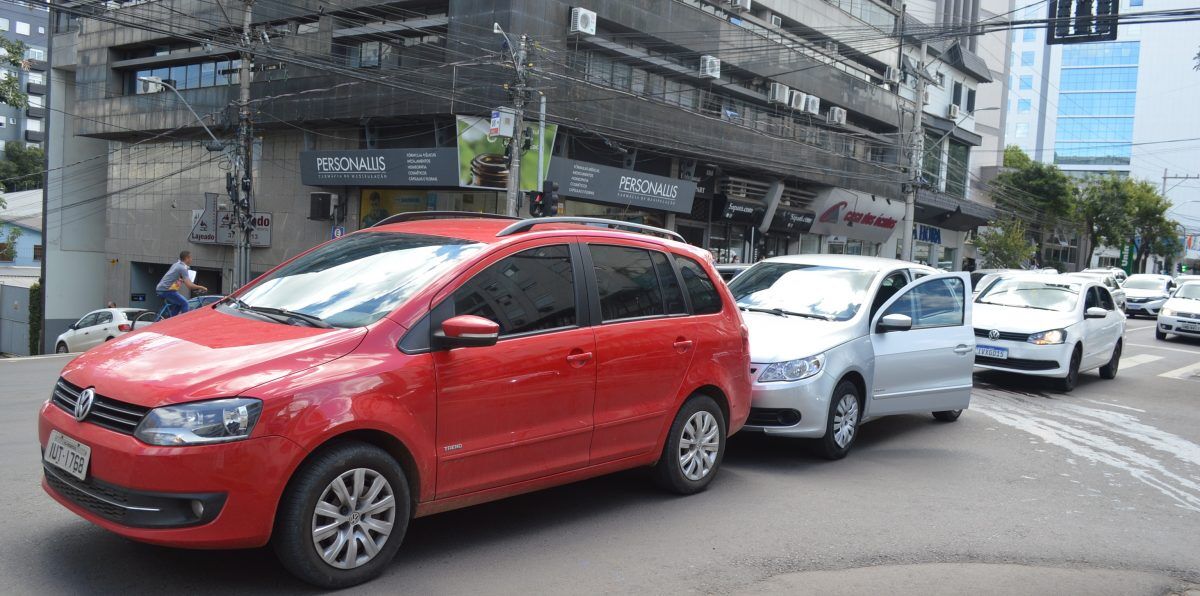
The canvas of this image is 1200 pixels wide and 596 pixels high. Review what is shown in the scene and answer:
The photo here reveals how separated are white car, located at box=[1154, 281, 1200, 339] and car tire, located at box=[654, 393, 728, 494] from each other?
2040 cm

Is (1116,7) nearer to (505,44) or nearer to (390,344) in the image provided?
(505,44)

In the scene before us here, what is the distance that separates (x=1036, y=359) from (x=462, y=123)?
52.3 feet

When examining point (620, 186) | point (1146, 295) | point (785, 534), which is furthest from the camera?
point (1146, 295)

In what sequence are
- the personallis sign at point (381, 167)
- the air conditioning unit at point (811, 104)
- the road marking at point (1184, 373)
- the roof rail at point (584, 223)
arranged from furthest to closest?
the air conditioning unit at point (811, 104) < the personallis sign at point (381, 167) < the road marking at point (1184, 373) < the roof rail at point (584, 223)

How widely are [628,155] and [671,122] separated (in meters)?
1.84

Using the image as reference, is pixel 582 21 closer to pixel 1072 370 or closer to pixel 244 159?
pixel 244 159

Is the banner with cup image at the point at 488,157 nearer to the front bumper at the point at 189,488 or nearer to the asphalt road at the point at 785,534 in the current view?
the asphalt road at the point at 785,534

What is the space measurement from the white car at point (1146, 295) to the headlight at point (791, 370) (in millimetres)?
31410

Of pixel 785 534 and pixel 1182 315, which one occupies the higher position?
pixel 1182 315

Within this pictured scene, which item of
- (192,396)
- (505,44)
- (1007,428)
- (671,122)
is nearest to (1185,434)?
(1007,428)

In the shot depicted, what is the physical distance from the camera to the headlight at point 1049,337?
12.1 m

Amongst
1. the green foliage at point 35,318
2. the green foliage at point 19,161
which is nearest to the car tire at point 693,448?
the green foliage at point 35,318

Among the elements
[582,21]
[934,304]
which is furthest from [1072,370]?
[582,21]

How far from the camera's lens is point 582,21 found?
2422cm
